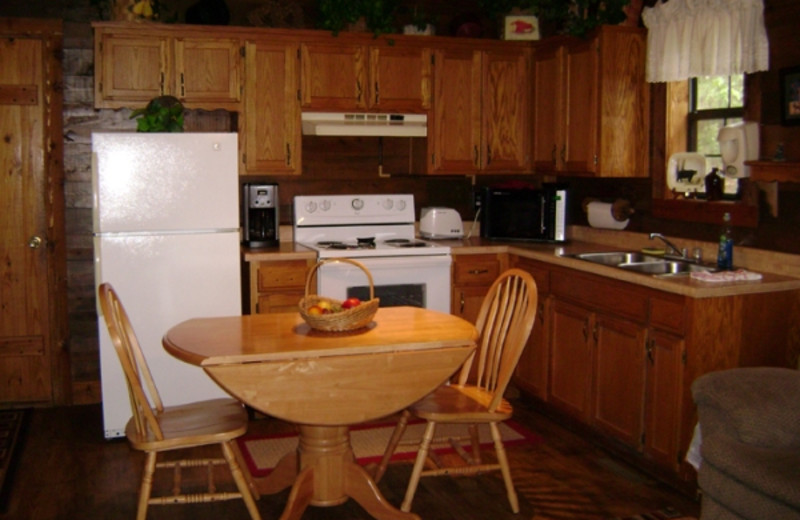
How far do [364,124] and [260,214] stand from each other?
74cm

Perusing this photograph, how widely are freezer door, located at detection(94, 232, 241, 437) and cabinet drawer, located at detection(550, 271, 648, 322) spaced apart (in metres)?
1.54

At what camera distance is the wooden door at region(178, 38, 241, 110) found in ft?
14.4

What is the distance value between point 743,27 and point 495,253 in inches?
65.9

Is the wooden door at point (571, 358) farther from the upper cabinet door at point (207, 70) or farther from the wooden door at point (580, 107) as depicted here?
the upper cabinet door at point (207, 70)

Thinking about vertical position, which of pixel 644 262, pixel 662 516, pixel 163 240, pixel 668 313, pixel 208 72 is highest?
pixel 208 72

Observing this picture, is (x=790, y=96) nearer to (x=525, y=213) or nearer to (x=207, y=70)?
(x=525, y=213)

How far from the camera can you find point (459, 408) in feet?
9.84

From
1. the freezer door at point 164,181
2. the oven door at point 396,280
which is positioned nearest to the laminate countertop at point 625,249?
the oven door at point 396,280

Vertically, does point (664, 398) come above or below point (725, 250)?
below

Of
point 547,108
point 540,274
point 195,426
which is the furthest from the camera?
point 547,108

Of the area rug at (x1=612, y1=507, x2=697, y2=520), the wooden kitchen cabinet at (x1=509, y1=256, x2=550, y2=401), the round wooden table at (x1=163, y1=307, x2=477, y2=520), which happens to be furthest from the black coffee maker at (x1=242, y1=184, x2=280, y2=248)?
the area rug at (x1=612, y1=507, x2=697, y2=520)

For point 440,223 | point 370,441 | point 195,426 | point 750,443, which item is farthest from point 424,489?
point 440,223

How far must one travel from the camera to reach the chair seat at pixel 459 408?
9.63 feet

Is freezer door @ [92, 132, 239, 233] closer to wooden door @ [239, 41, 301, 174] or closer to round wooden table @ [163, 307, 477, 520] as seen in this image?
wooden door @ [239, 41, 301, 174]
